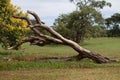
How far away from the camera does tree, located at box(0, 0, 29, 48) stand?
20141mm

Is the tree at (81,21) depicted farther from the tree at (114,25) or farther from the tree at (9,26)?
the tree at (114,25)

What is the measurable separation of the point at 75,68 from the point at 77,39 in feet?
103

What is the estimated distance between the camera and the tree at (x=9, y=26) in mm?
20141

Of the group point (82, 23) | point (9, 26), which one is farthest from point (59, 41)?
point (82, 23)

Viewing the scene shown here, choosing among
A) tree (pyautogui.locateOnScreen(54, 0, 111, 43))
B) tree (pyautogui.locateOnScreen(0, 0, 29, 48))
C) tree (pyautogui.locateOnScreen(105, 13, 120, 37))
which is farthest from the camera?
tree (pyautogui.locateOnScreen(105, 13, 120, 37))

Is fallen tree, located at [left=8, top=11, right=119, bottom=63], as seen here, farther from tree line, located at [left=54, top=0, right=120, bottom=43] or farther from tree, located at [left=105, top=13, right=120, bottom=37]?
tree, located at [left=105, top=13, right=120, bottom=37]

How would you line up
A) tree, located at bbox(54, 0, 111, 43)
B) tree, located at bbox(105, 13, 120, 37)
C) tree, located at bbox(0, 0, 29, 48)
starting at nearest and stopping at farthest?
tree, located at bbox(0, 0, 29, 48) → tree, located at bbox(54, 0, 111, 43) → tree, located at bbox(105, 13, 120, 37)

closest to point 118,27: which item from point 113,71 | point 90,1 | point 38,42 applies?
point 90,1

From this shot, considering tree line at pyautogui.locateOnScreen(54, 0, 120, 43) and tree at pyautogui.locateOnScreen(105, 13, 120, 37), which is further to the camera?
tree at pyautogui.locateOnScreen(105, 13, 120, 37)

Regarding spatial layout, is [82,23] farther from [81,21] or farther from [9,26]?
[9,26]

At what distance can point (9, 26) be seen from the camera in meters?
21.0

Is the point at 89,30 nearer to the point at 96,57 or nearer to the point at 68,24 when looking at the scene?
the point at 68,24

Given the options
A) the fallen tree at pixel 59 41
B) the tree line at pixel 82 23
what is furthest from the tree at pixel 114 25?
the fallen tree at pixel 59 41

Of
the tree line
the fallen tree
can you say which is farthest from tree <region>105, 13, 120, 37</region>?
the fallen tree
